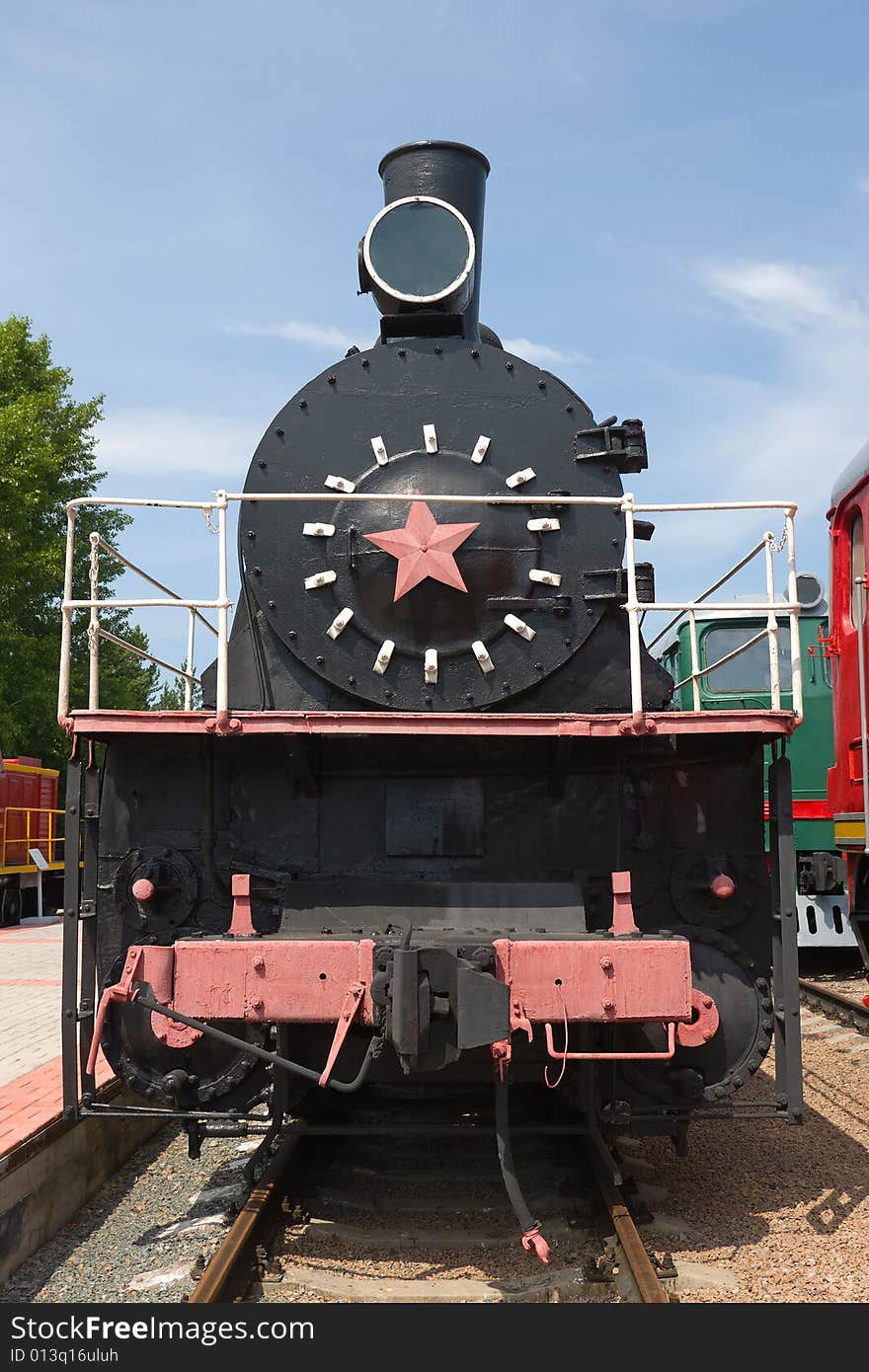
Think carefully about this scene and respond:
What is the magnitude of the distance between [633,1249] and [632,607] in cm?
255

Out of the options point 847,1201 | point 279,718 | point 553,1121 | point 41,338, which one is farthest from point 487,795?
point 41,338

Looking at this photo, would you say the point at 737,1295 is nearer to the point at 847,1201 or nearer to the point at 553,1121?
the point at 847,1201

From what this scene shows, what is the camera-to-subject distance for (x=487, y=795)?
5.18m

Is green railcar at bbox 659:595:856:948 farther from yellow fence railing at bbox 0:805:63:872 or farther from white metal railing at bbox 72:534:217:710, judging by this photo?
yellow fence railing at bbox 0:805:63:872

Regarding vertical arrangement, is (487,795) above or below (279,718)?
below

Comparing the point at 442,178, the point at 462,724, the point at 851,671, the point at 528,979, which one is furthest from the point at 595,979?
the point at 442,178

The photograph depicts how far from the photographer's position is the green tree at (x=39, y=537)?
24.8 m

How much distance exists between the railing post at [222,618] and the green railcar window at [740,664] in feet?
29.0

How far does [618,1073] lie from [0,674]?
22465 millimetres

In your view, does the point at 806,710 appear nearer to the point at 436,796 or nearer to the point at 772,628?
the point at 772,628

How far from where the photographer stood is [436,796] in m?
5.17

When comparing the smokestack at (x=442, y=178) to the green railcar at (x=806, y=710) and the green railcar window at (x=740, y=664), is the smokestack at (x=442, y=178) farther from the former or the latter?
the green railcar window at (x=740, y=664)
